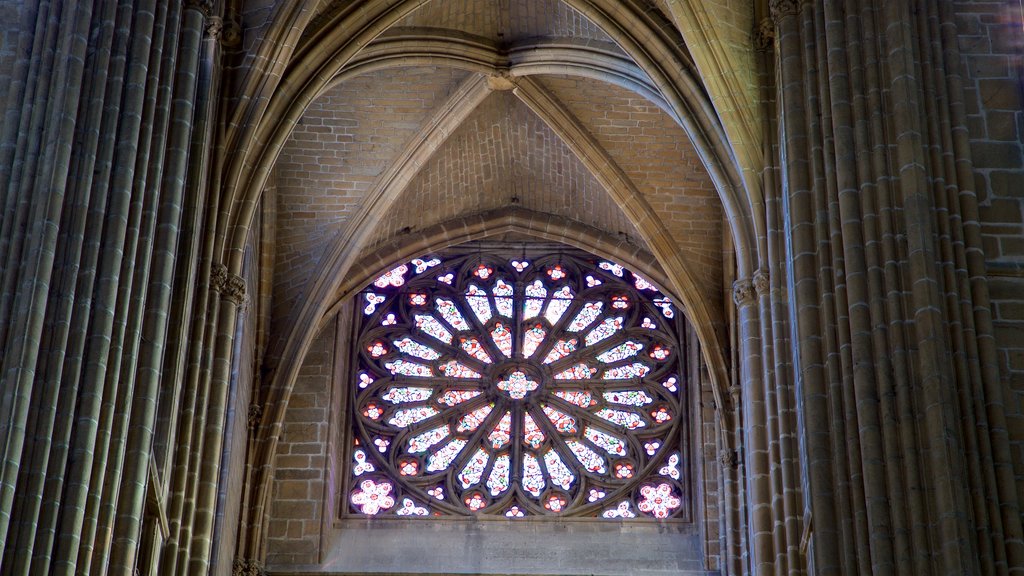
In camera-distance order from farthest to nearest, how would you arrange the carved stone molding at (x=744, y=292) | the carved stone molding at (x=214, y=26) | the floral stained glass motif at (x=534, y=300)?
the floral stained glass motif at (x=534, y=300) < the carved stone molding at (x=744, y=292) < the carved stone molding at (x=214, y=26)

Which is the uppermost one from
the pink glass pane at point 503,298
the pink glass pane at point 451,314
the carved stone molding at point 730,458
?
the pink glass pane at point 503,298

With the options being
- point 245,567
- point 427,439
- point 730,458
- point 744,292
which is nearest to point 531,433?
point 427,439

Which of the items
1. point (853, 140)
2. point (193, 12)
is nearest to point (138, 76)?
point (193, 12)

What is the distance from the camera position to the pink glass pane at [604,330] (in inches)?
963

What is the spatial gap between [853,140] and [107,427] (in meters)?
5.82

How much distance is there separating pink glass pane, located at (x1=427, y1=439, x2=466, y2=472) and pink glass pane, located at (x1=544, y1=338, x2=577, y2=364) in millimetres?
1498

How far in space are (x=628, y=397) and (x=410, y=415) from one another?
252cm

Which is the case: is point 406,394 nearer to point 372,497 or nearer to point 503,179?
point 372,497

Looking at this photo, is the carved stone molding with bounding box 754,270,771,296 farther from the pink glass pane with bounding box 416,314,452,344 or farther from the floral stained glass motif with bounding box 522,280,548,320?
the pink glass pane with bounding box 416,314,452,344

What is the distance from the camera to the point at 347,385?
78.5 ft

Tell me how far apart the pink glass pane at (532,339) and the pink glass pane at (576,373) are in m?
0.43

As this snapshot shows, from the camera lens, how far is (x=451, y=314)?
969 inches

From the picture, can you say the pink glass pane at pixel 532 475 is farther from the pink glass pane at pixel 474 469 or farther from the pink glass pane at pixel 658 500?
the pink glass pane at pixel 658 500

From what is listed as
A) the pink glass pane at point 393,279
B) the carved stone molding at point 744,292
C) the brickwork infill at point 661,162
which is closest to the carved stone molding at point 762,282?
the carved stone molding at point 744,292
